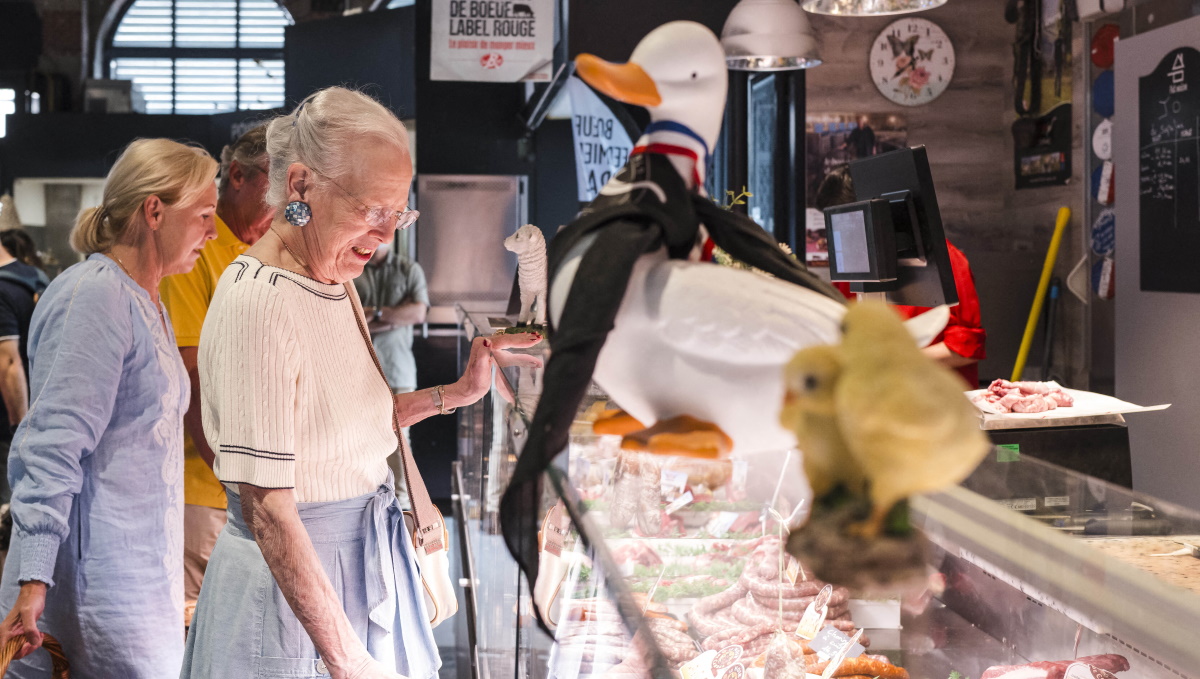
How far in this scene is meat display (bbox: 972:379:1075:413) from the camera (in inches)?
106

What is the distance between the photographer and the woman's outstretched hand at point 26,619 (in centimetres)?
182

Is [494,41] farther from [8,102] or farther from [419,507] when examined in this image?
[8,102]

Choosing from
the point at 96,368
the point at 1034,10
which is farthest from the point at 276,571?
the point at 1034,10

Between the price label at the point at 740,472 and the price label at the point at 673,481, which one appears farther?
the price label at the point at 673,481

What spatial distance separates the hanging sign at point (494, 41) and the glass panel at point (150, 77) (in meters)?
7.87

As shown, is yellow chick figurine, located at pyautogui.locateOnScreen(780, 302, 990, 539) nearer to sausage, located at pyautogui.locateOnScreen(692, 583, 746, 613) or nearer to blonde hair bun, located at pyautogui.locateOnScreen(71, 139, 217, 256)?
sausage, located at pyautogui.locateOnScreen(692, 583, 746, 613)

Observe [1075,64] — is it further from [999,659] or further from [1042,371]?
[999,659]

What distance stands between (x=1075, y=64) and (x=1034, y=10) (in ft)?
2.16

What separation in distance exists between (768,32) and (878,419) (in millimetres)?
4070

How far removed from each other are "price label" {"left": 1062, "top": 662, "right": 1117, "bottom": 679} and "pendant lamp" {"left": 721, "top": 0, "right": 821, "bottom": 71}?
10.2ft

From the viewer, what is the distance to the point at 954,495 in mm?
1668

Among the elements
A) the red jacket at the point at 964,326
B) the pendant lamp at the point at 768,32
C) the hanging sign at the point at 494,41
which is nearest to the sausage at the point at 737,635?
the red jacket at the point at 964,326

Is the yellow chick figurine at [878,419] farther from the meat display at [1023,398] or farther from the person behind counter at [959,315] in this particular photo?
the person behind counter at [959,315]

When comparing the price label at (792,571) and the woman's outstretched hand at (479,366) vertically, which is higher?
the woman's outstretched hand at (479,366)
